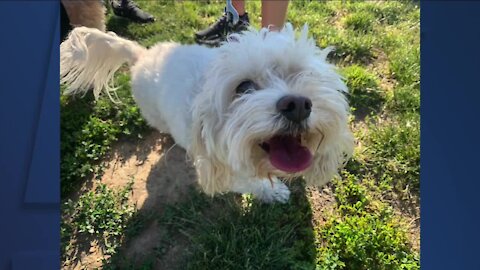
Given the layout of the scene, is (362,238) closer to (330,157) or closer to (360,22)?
(330,157)

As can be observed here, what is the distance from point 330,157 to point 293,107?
1.99 ft

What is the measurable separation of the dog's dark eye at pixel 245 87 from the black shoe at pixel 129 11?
7.77ft

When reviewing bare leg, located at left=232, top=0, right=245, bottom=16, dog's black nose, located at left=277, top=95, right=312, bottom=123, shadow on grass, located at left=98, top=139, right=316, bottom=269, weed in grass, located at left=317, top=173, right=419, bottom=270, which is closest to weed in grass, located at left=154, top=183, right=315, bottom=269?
shadow on grass, located at left=98, top=139, right=316, bottom=269

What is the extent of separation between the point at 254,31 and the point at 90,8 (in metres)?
1.86

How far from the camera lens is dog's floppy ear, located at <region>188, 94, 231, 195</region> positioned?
8.27 feet

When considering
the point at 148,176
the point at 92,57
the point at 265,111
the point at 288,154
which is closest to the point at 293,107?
the point at 265,111

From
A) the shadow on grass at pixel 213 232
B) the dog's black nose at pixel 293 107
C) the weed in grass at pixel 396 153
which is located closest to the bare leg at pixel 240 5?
the weed in grass at pixel 396 153

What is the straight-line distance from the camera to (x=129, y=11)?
4.45 meters

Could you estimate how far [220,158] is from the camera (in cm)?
259

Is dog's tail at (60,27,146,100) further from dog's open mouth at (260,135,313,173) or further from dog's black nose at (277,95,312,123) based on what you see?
dog's black nose at (277,95,312,123)

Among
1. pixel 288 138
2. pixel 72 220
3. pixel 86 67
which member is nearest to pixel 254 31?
pixel 288 138

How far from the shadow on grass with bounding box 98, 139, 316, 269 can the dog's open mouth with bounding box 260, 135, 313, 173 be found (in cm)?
77

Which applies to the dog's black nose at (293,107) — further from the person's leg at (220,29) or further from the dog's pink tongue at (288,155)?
the person's leg at (220,29)
